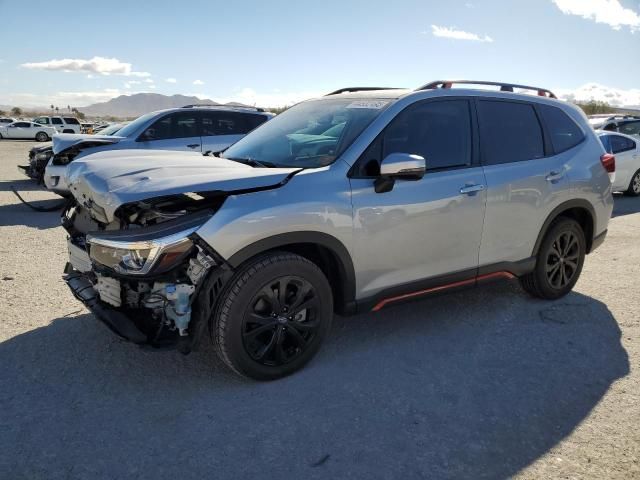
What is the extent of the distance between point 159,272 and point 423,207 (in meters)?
1.85

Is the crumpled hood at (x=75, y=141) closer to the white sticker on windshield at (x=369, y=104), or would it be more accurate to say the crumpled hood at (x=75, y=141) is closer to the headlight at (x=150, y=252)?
the white sticker on windshield at (x=369, y=104)

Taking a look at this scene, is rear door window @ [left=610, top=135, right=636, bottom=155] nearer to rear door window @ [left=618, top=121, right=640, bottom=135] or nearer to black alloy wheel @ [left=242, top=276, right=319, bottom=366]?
rear door window @ [left=618, top=121, right=640, bottom=135]

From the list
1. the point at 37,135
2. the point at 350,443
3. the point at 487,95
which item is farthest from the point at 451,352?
the point at 37,135

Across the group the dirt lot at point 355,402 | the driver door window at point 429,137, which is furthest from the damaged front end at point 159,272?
the driver door window at point 429,137

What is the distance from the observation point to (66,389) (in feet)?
10.6

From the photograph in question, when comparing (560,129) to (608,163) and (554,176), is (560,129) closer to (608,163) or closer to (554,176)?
(554,176)

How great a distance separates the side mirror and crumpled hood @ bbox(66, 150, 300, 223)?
0.57 meters

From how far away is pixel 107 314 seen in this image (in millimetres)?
3125

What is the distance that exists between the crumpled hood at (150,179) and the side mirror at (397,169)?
1.86 ft

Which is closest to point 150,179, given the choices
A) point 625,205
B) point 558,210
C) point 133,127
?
point 558,210

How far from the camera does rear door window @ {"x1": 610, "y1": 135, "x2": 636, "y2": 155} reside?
1126cm

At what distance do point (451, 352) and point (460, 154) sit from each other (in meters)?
1.50

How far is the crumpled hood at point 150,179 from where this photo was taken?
2.99 meters

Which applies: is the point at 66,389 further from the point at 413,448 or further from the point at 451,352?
the point at 451,352
